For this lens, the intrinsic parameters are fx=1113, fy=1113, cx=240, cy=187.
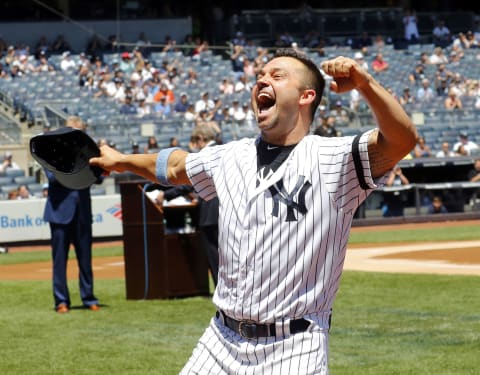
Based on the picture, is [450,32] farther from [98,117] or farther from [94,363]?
[94,363]

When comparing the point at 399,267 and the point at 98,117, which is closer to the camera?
the point at 399,267

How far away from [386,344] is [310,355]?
16.8 ft

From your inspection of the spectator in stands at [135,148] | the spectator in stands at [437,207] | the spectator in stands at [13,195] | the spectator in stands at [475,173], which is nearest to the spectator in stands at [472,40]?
the spectator in stands at [475,173]

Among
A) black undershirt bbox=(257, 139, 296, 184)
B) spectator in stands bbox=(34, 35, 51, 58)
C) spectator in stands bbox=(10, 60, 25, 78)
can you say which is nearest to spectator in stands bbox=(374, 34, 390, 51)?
spectator in stands bbox=(34, 35, 51, 58)

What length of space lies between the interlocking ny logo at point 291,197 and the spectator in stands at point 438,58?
33.5 meters

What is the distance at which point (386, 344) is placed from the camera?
938 cm

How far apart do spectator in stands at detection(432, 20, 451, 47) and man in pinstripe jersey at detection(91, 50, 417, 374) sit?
35.9m

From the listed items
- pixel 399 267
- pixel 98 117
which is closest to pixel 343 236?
pixel 399 267

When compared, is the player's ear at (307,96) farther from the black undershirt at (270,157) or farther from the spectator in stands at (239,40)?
the spectator in stands at (239,40)

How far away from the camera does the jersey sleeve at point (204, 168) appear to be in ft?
15.7

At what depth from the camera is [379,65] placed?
1422 inches

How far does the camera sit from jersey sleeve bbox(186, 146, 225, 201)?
479 centimetres

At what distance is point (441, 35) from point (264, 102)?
36.7m

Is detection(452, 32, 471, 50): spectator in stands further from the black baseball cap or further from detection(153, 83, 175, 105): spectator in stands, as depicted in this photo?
the black baseball cap
